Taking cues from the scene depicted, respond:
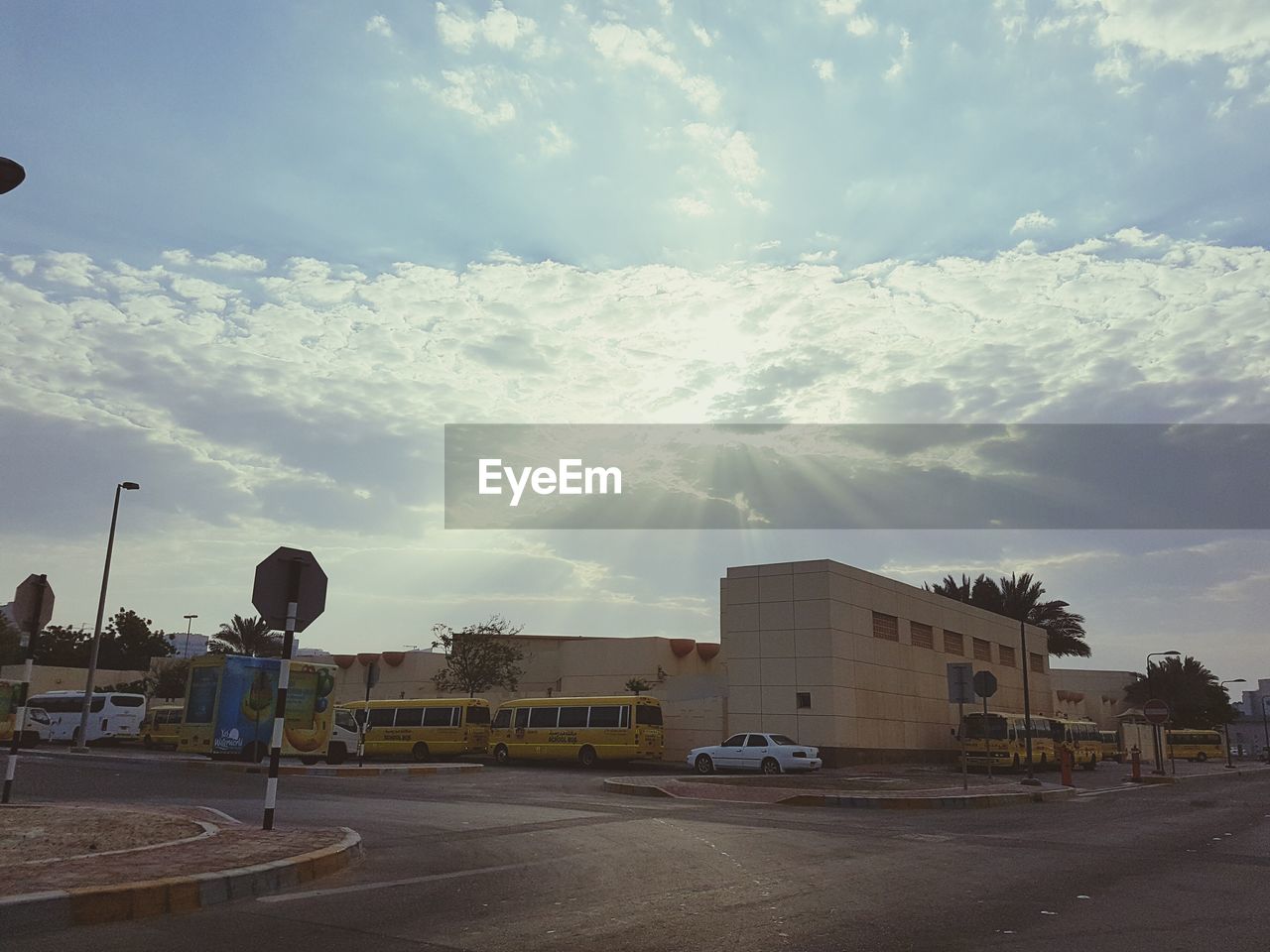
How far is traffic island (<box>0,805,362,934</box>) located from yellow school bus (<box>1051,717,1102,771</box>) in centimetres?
3936

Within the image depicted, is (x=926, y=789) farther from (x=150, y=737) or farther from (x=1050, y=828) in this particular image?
(x=150, y=737)

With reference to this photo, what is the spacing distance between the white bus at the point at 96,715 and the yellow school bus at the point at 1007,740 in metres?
36.4

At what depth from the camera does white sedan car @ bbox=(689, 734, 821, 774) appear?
32.9m

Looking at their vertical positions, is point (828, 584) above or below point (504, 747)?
above

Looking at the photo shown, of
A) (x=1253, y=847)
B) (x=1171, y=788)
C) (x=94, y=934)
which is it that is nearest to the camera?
(x=94, y=934)

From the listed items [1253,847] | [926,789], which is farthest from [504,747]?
[1253,847]

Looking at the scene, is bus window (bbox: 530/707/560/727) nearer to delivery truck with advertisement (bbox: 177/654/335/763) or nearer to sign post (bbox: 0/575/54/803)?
delivery truck with advertisement (bbox: 177/654/335/763)

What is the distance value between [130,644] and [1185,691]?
95.9 m

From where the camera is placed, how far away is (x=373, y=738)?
4147 cm

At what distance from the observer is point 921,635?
47750 millimetres

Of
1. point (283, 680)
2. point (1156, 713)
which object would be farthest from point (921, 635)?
point (283, 680)

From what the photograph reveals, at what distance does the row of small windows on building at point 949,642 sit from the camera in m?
44.2

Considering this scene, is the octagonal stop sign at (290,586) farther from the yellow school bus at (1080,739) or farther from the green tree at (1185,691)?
the green tree at (1185,691)

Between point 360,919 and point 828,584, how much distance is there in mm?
33970
